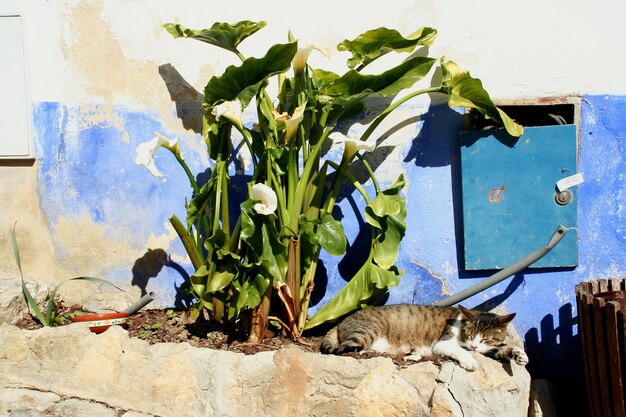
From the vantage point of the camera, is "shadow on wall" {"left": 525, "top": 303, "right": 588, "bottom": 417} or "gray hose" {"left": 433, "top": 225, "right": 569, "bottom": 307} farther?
"shadow on wall" {"left": 525, "top": 303, "right": 588, "bottom": 417}

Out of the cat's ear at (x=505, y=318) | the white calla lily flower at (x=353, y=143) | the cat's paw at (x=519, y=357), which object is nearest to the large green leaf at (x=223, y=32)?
the white calla lily flower at (x=353, y=143)

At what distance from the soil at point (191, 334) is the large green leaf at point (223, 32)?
4.99ft

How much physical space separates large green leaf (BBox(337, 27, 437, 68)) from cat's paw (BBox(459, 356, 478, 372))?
1.61m

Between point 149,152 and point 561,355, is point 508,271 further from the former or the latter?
point 149,152

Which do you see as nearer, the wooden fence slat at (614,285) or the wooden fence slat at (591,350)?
the wooden fence slat at (591,350)

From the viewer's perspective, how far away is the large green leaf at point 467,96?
154 inches

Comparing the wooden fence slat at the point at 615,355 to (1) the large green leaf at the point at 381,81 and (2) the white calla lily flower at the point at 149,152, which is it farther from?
(2) the white calla lily flower at the point at 149,152

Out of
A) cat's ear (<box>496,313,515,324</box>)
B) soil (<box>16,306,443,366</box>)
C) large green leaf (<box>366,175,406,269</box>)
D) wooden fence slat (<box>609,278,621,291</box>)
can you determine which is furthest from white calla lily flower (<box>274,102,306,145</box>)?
wooden fence slat (<box>609,278,621,291</box>)

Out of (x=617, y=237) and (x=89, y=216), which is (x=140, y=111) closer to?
(x=89, y=216)

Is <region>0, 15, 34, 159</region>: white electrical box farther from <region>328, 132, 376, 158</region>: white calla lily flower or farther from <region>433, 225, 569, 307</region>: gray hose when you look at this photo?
<region>433, 225, 569, 307</region>: gray hose

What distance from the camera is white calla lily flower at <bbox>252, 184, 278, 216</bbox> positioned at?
370 cm

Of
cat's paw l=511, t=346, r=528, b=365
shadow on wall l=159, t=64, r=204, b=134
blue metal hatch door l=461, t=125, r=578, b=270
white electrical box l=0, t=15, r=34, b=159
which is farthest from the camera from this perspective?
white electrical box l=0, t=15, r=34, b=159

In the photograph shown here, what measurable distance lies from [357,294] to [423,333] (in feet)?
1.31

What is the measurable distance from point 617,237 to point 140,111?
2.75m
